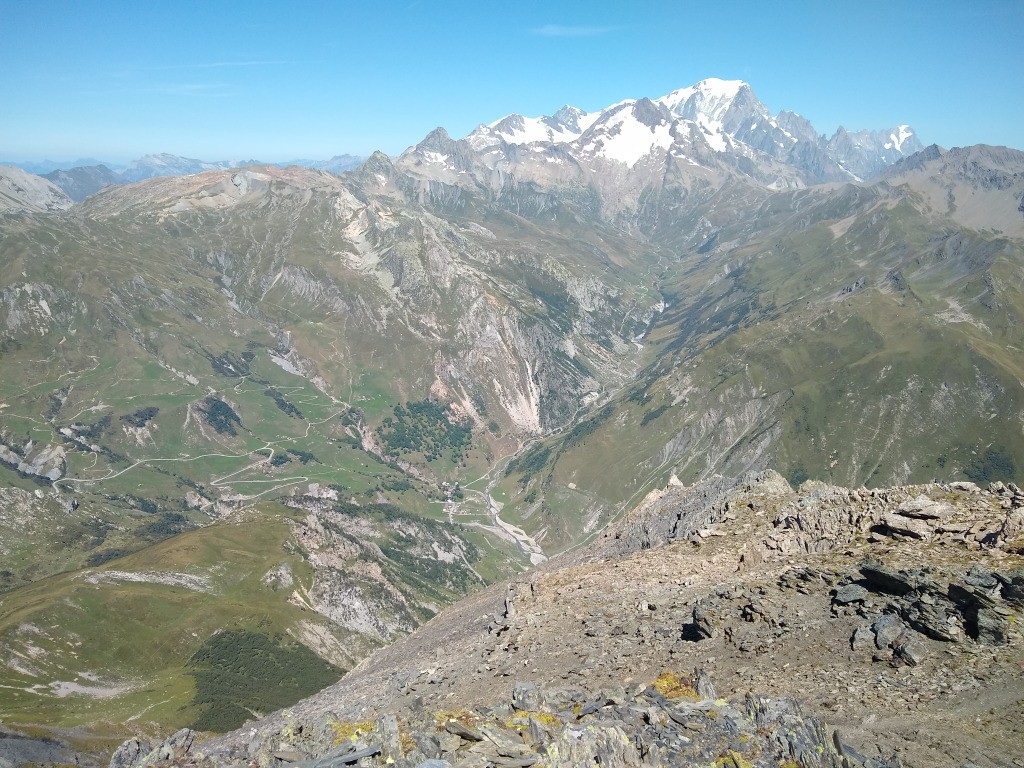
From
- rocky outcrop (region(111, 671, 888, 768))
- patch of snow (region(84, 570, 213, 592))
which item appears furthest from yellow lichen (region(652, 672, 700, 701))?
patch of snow (region(84, 570, 213, 592))

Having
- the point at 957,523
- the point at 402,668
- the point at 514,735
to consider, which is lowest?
the point at 402,668

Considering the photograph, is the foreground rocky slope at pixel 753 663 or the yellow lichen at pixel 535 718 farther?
the yellow lichen at pixel 535 718

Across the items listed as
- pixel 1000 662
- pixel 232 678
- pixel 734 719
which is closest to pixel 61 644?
pixel 232 678

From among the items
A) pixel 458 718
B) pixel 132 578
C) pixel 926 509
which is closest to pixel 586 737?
pixel 458 718

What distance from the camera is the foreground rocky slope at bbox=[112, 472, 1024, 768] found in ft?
120

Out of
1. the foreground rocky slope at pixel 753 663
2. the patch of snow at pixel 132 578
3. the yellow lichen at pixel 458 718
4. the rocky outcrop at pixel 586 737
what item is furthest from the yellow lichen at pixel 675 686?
the patch of snow at pixel 132 578

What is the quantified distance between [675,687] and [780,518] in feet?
117

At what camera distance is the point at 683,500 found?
391ft

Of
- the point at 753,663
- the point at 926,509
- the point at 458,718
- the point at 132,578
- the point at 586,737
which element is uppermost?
the point at 926,509

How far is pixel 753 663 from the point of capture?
49.3 m

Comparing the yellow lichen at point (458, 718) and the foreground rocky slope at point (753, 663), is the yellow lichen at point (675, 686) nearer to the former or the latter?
the foreground rocky slope at point (753, 663)

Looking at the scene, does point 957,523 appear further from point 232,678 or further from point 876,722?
point 232,678

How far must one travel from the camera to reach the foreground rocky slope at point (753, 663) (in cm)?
3669

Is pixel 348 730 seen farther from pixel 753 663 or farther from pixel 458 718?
pixel 753 663
